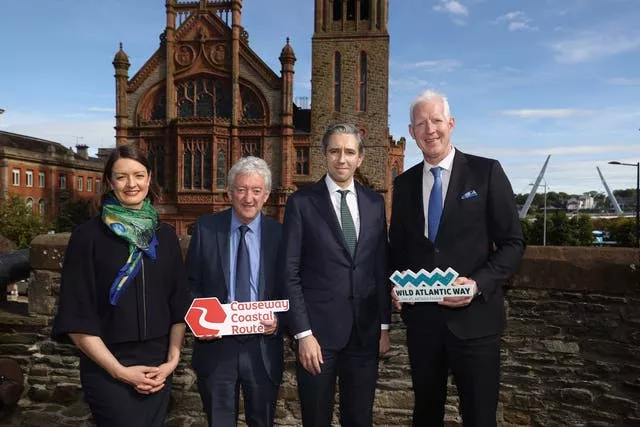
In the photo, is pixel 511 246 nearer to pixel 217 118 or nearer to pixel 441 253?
pixel 441 253

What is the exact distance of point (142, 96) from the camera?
32.0m

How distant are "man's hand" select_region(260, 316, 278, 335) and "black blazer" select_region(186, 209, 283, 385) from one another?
0.27 feet

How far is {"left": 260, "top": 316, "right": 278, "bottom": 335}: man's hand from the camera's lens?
2.76m

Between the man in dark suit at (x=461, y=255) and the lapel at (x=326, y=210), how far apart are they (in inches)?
15.7

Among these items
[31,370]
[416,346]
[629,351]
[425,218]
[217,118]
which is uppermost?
[217,118]

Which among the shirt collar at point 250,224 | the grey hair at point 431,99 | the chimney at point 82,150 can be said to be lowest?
the shirt collar at point 250,224

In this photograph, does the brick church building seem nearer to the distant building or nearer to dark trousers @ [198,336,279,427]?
the distant building

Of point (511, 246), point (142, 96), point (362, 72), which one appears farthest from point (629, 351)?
point (142, 96)

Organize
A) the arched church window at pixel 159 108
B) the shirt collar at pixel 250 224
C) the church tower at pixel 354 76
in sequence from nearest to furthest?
the shirt collar at pixel 250 224
the church tower at pixel 354 76
the arched church window at pixel 159 108

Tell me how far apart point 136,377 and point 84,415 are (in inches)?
90.2

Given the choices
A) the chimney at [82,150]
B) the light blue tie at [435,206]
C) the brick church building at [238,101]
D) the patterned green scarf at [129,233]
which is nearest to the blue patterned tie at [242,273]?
the patterned green scarf at [129,233]

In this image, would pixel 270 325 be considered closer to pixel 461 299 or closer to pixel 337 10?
pixel 461 299

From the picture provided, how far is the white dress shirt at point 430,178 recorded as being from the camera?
2771 millimetres

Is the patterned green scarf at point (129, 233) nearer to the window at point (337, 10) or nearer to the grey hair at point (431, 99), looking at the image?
the grey hair at point (431, 99)
